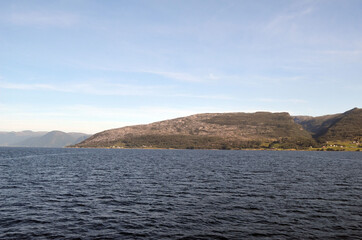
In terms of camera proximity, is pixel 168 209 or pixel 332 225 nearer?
pixel 332 225

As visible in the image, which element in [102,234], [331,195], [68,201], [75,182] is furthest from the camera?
[75,182]

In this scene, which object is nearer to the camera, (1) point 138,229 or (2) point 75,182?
(1) point 138,229

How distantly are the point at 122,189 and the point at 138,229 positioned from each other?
26.6 meters

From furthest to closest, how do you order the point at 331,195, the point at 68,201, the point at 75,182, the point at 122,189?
the point at 75,182 < the point at 122,189 < the point at 331,195 < the point at 68,201

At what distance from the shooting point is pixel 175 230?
31.5 m

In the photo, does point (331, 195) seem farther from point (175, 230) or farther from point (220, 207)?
point (175, 230)

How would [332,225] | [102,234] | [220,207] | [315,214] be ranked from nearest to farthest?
[102,234]
[332,225]
[315,214]
[220,207]

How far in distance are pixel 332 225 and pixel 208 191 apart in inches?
1010

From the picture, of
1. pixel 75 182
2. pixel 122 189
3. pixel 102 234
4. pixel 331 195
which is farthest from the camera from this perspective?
pixel 75 182

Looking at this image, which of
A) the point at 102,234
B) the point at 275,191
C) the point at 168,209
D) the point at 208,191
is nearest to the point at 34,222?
the point at 102,234

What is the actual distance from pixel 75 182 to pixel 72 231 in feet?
125

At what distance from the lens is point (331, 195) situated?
5272cm

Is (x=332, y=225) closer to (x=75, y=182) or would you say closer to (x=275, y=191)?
(x=275, y=191)

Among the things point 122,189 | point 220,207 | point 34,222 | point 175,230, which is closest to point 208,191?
point 220,207
